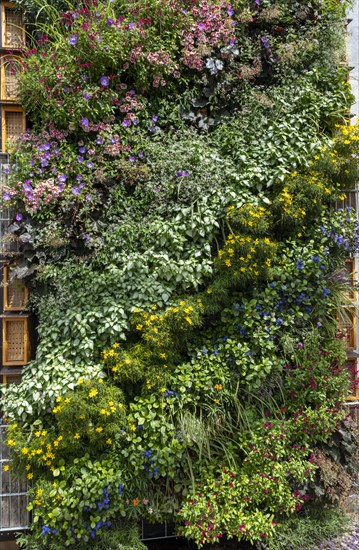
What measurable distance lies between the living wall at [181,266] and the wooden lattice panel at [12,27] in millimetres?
110

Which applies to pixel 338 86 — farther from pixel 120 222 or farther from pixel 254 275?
pixel 120 222

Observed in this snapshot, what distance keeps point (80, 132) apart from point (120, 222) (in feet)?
2.82

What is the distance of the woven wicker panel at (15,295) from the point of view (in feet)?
11.4

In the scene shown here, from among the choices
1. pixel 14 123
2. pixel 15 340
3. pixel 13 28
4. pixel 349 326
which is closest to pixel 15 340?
pixel 15 340

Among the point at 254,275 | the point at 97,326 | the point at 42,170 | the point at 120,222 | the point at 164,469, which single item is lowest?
the point at 164,469

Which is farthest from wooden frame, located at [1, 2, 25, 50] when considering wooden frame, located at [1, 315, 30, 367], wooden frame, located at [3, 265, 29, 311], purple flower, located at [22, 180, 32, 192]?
wooden frame, located at [1, 315, 30, 367]

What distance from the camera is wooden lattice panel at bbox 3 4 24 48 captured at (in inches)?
141

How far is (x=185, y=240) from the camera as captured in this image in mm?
3309

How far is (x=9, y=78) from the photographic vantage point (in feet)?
11.7

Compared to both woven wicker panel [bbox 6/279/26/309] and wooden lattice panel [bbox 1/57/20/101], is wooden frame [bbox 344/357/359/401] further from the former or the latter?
wooden lattice panel [bbox 1/57/20/101]

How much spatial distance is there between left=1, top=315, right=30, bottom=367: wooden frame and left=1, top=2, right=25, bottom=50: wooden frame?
2.31 meters

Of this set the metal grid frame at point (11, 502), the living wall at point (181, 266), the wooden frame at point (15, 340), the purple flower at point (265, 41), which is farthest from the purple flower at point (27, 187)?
the purple flower at point (265, 41)

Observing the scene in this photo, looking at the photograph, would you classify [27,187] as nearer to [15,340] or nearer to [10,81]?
[10,81]

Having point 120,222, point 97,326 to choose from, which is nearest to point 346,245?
point 120,222
